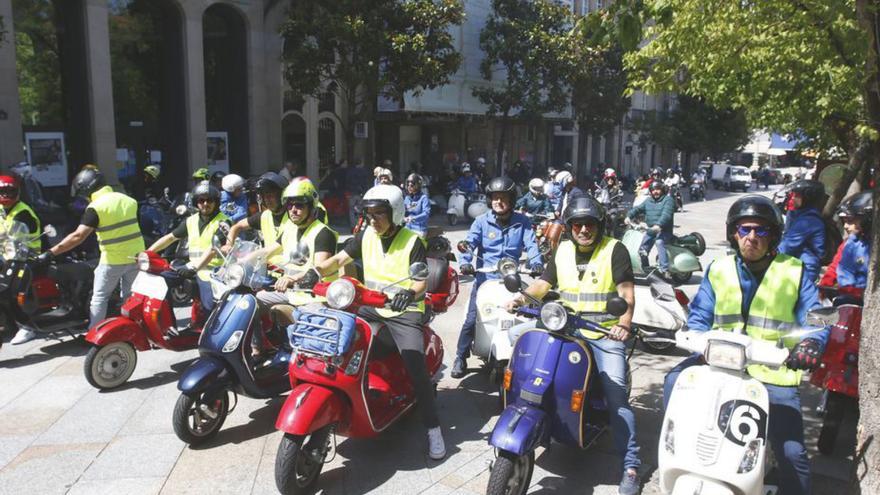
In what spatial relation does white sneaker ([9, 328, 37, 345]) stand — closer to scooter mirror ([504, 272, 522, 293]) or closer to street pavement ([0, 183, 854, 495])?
street pavement ([0, 183, 854, 495])

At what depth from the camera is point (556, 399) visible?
4.07 meters

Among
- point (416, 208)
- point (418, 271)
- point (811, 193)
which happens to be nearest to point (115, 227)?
point (418, 271)

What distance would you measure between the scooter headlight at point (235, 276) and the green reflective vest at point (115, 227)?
2.08 m

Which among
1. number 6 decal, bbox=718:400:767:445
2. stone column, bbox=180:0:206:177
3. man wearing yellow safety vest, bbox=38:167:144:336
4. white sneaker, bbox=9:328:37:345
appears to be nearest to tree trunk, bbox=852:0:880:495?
number 6 decal, bbox=718:400:767:445

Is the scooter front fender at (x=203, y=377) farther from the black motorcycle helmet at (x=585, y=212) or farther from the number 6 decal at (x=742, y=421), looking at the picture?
the number 6 decal at (x=742, y=421)

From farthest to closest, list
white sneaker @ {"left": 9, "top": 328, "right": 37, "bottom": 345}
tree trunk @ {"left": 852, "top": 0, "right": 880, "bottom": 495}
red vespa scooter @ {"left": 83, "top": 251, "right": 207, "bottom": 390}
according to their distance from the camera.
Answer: white sneaker @ {"left": 9, "top": 328, "right": 37, "bottom": 345} < red vespa scooter @ {"left": 83, "top": 251, "right": 207, "bottom": 390} < tree trunk @ {"left": 852, "top": 0, "right": 880, "bottom": 495}

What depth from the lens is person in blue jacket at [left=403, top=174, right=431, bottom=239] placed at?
9.84 meters

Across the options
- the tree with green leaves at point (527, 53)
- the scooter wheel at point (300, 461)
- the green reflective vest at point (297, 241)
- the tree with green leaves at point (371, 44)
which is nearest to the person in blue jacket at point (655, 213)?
the green reflective vest at point (297, 241)

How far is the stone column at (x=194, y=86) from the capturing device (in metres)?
17.0

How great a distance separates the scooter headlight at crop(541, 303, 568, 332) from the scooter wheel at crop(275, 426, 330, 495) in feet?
4.65

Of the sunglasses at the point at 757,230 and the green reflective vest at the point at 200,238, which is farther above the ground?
the sunglasses at the point at 757,230

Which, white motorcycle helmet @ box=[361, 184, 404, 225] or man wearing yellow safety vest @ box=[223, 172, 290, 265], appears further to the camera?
man wearing yellow safety vest @ box=[223, 172, 290, 265]

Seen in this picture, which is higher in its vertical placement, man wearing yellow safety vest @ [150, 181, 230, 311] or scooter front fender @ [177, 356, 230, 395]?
man wearing yellow safety vest @ [150, 181, 230, 311]

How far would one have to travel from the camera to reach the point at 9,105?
13906mm
